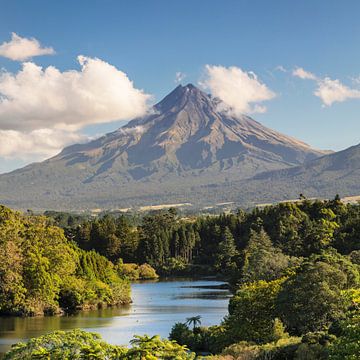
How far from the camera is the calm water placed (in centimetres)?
5002

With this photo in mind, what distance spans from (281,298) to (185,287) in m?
52.4

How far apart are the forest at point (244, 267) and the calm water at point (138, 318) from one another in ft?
9.51

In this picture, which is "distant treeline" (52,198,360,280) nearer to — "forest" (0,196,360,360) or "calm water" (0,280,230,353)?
"forest" (0,196,360,360)

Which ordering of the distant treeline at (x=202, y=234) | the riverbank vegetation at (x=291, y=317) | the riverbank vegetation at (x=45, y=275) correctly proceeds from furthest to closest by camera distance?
1. the distant treeline at (x=202, y=234)
2. the riverbank vegetation at (x=45, y=275)
3. the riverbank vegetation at (x=291, y=317)

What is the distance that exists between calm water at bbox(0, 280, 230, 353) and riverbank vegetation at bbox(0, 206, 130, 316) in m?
2.12

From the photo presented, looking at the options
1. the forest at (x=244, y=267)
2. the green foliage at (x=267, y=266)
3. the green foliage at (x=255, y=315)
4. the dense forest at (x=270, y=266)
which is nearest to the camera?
the dense forest at (x=270, y=266)

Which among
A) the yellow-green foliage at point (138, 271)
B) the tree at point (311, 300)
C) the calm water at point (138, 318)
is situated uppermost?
the tree at point (311, 300)

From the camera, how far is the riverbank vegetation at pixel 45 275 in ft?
198

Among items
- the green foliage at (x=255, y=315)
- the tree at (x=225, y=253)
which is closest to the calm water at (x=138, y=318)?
the green foliage at (x=255, y=315)

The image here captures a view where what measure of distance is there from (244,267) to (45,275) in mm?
23537

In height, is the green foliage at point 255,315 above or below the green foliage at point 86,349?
below

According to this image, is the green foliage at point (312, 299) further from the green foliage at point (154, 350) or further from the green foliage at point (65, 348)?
the green foliage at point (65, 348)

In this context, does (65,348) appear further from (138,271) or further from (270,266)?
(138,271)

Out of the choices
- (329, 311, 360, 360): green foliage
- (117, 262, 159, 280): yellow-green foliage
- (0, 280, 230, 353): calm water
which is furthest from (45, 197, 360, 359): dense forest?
(117, 262, 159, 280): yellow-green foliage
